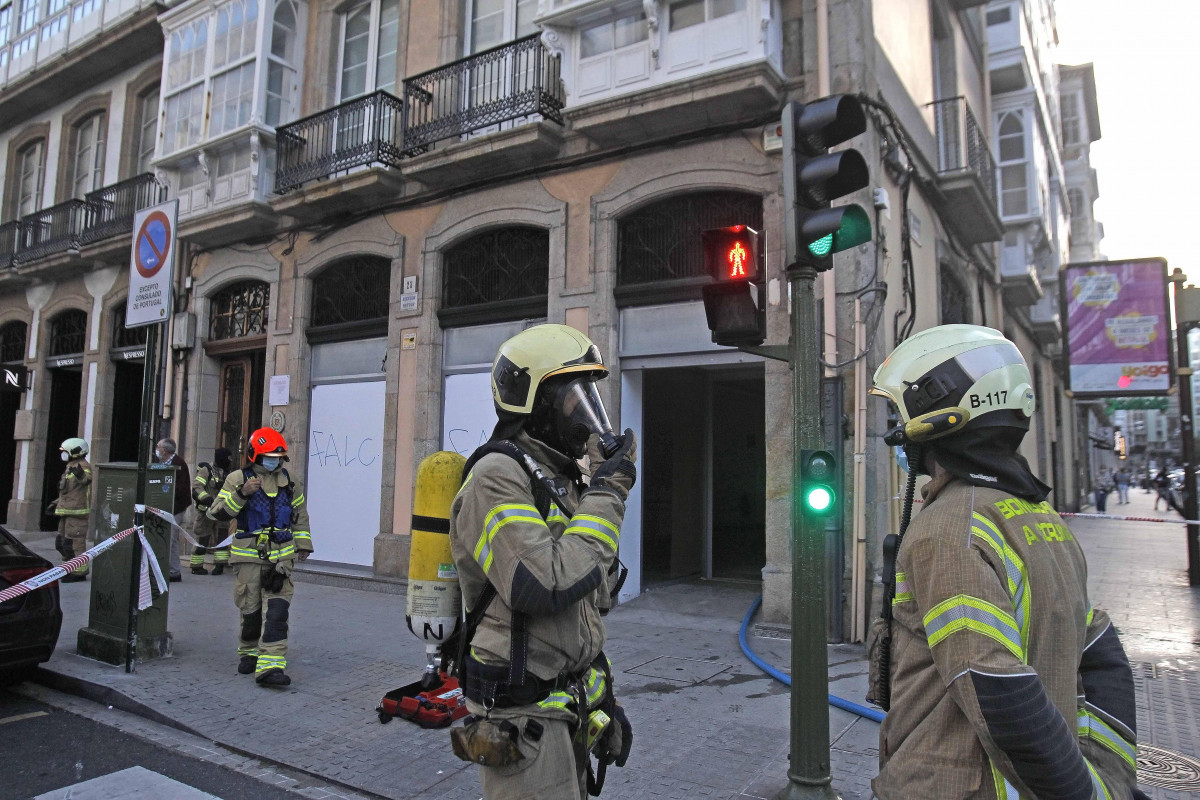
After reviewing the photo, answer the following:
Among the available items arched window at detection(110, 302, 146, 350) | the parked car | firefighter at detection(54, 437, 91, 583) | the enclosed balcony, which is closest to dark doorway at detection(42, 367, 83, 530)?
arched window at detection(110, 302, 146, 350)

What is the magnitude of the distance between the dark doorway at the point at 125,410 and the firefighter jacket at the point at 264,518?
1134 cm

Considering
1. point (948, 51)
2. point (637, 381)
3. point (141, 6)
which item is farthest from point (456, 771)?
point (141, 6)

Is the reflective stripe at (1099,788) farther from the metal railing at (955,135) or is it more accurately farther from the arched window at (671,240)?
the metal railing at (955,135)

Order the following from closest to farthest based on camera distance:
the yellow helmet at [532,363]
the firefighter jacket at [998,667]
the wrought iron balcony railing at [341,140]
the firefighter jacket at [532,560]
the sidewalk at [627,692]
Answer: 1. the firefighter jacket at [998,667]
2. the firefighter jacket at [532,560]
3. the yellow helmet at [532,363]
4. the sidewalk at [627,692]
5. the wrought iron balcony railing at [341,140]

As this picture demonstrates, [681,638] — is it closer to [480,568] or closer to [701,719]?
[701,719]

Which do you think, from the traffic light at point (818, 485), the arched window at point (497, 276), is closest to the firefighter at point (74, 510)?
the arched window at point (497, 276)

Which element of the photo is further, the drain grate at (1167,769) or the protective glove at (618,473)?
the drain grate at (1167,769)

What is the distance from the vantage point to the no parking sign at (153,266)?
659cm

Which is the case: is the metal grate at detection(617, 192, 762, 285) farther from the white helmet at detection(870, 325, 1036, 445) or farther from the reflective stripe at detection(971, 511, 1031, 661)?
the reflective stripe at detection(971, 511, 1031, 661)

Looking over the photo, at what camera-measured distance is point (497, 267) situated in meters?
10.2

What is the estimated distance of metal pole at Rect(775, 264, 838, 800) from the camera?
3.57 m

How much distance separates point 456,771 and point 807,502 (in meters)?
2.47

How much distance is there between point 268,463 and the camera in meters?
6.24

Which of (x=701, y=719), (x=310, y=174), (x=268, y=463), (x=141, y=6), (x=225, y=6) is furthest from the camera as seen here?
(x=141, y=6)
